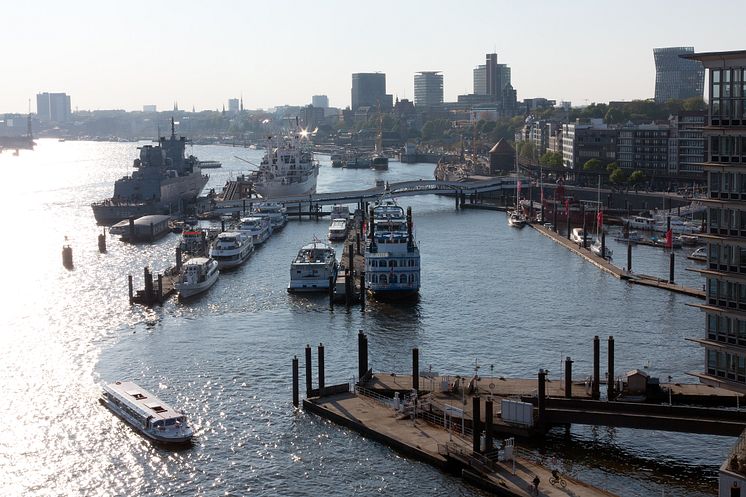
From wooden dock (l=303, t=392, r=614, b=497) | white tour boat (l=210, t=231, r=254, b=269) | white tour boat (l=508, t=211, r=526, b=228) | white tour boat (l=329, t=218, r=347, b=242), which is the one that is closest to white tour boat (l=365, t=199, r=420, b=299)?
white tour boat (l=210, t=231, r=254, b=269)

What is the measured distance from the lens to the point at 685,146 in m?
122

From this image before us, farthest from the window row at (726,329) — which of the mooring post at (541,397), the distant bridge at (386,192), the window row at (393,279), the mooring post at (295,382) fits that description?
the distant bridge at (386,192)

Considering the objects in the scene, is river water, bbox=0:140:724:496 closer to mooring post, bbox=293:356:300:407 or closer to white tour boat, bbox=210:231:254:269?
mooring post, bbox=293:356:300:407

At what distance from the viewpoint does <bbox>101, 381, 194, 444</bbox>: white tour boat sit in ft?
115

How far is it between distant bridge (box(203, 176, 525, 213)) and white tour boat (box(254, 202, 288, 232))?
5099mm

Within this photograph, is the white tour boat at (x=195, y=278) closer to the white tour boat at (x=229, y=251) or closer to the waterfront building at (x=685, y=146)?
the white tour boat at (x=229, y=251)

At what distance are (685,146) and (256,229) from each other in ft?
186

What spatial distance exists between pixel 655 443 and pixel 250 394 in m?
14.3

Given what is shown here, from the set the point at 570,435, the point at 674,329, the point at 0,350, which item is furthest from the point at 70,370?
the point at 674,329

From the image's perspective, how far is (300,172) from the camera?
128m

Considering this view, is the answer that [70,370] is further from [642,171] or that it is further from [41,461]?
[642,171]

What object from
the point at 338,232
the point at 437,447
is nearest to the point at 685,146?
the point at 338,232

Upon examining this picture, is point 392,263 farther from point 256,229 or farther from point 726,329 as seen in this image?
point 726,329

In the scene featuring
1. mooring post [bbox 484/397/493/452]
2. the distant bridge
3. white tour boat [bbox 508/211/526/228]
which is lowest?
mooring post [bbox 484/397/493/452]
